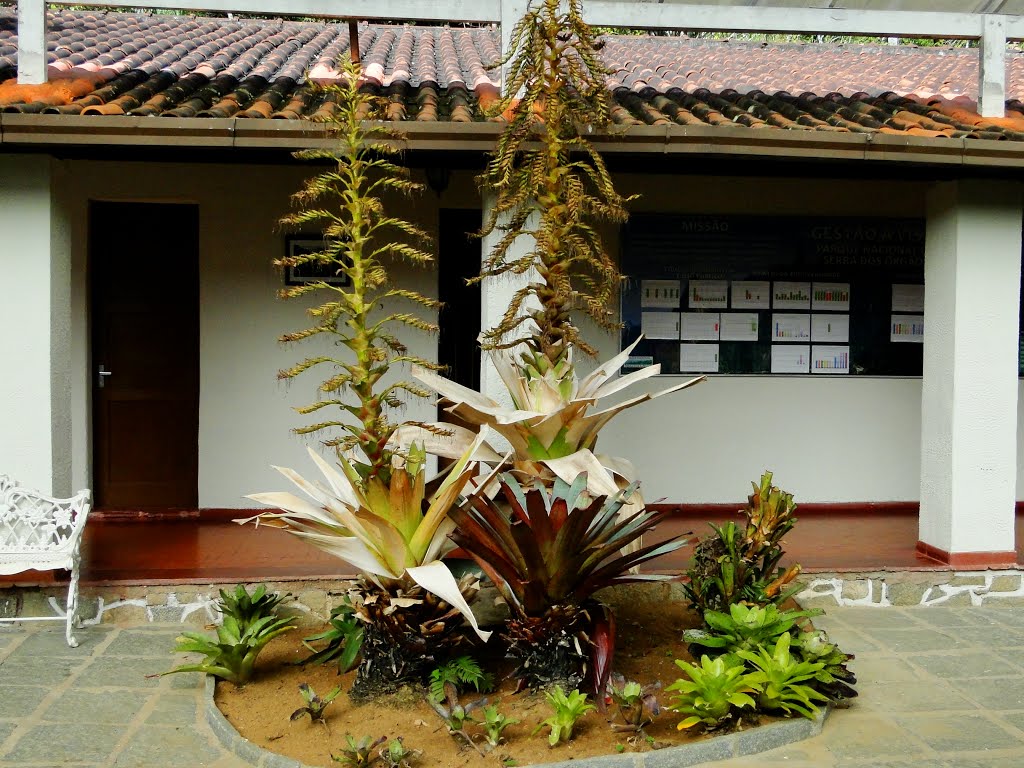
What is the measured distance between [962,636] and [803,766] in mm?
2174

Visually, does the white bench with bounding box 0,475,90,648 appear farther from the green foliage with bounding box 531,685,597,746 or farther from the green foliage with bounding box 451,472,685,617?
the green foliage with bounding box 531,685,597,746

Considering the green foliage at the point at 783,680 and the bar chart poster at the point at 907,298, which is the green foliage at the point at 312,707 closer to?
the green foliage at the point at 783,680

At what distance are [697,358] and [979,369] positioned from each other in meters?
2.20

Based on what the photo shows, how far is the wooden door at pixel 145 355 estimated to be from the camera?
7.42m

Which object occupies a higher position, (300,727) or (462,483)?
(462,483)

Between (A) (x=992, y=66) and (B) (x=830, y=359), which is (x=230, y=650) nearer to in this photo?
(B) (x=830, y=359)

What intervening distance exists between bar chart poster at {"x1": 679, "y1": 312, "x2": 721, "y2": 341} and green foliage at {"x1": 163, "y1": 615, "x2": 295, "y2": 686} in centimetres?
427

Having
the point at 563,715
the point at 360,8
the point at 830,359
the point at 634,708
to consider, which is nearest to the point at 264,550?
the point at 563,715

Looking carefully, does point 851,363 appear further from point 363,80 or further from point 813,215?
point 363,80

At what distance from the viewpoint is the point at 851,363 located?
7898 mm

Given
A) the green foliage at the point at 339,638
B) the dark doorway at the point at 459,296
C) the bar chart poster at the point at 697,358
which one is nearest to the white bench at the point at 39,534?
the green foliage at the point at 339,638

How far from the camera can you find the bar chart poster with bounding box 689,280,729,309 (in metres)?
7.68

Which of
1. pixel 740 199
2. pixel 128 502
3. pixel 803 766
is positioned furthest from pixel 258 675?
pixel 740 199

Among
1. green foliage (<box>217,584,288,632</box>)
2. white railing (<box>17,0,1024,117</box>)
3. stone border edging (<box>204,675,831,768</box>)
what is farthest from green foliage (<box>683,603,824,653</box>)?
white railing (<box>17,0,1024,117</box>)
